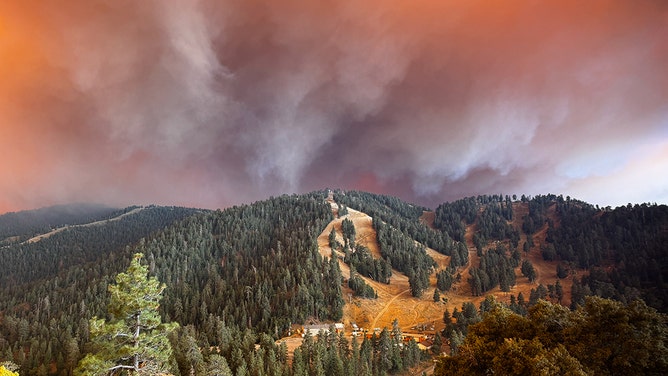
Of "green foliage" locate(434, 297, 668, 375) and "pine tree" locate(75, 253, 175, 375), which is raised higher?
"pine tree" locate(75, 253, 175, 375)

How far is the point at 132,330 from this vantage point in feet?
106

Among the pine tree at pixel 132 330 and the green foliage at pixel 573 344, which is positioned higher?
the pine tree at pixel 132 330

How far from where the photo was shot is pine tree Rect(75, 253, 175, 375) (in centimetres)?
3005

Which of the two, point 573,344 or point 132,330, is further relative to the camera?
point 573,344

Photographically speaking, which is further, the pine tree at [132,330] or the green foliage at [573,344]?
the pine tree at [132,330]

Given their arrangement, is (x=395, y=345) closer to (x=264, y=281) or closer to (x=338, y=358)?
(x=338, y=358)

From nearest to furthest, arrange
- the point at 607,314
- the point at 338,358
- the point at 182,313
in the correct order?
the point at 607,314 < the point at 338,358 < the point at 182,313

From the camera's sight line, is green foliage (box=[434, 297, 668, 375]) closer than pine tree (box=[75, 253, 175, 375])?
Yes

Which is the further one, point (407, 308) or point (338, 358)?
point (407, 308)

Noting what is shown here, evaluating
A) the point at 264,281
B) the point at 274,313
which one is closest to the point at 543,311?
the point at 274,313

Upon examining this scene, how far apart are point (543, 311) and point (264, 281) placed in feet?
571

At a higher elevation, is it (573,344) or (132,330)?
(132,330)

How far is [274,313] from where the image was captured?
16862 centimetres

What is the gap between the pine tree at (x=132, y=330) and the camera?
98.6ft
